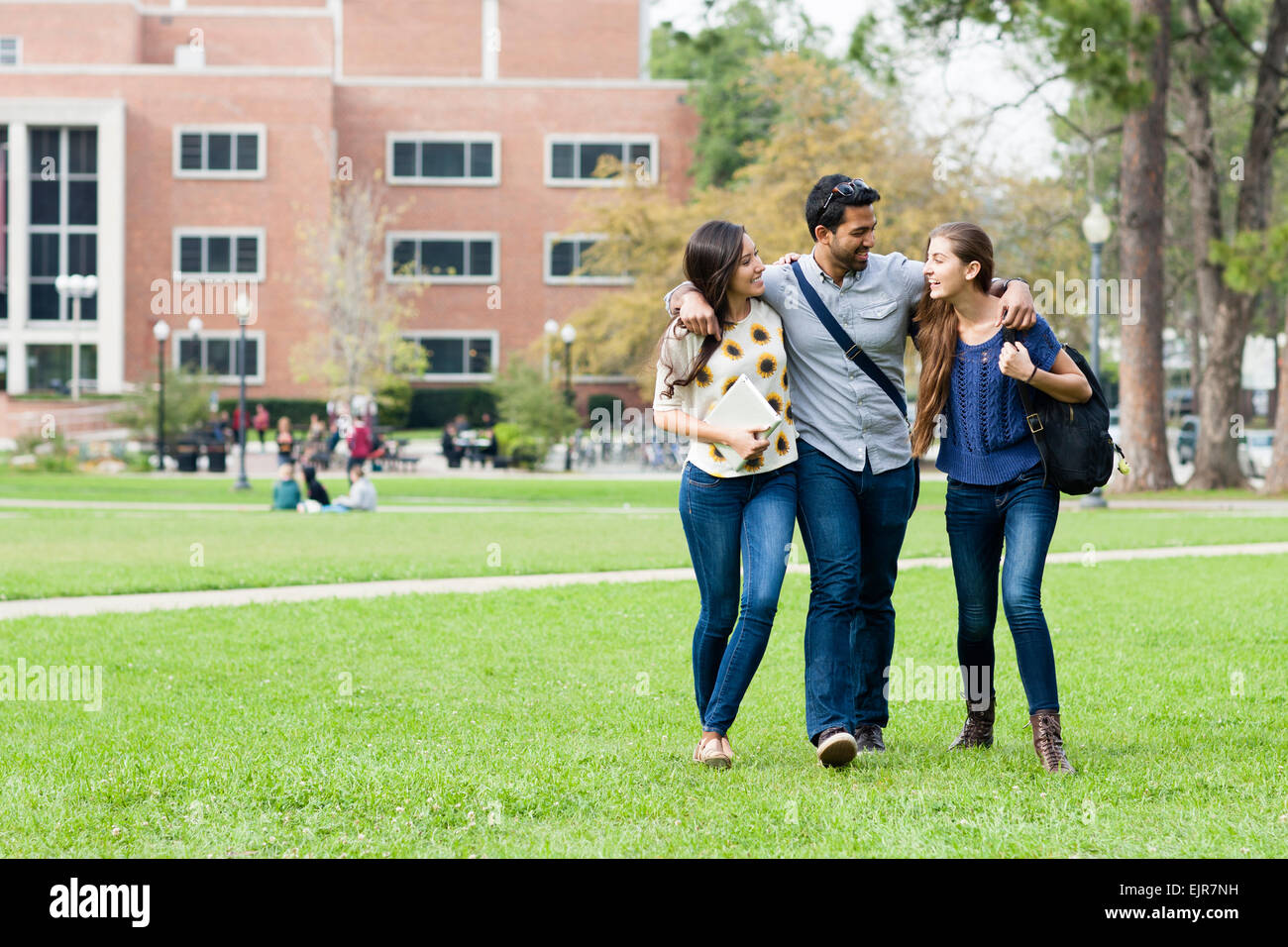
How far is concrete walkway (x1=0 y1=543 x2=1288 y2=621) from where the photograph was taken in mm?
10594

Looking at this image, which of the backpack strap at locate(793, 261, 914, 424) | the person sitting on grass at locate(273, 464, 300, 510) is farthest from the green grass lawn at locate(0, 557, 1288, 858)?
the person sitting on grass at locate(273, 464, 300, 510)

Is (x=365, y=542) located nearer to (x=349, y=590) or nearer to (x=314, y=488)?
(x=349, y=590)

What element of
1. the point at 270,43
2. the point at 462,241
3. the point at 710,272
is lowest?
the point at 710,272

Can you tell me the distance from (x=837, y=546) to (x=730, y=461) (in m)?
0.50

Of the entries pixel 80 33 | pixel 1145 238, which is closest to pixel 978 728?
pixel 1145 238

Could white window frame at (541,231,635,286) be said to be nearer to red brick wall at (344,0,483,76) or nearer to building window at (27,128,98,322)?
red brick wall at (344,0,483,76)

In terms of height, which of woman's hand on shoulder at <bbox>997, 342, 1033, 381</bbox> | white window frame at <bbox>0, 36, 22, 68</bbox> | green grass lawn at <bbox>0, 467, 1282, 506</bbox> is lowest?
green grass lawn at <bbox>0, 467, 1282, 506</bbox>

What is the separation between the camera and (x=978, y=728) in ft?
18.7

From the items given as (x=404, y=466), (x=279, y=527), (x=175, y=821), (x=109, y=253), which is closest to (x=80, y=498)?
(x=279, y=527)

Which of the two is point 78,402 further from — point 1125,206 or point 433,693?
point 433,693

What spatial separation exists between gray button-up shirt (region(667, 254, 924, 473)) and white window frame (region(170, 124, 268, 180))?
4819 cm

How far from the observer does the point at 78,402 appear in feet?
148

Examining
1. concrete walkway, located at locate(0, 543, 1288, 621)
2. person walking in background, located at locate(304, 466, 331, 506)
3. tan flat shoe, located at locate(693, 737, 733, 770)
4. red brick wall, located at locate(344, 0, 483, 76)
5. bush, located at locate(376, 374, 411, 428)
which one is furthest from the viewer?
red brick wall, located at locate(344, 0, 483, 76)

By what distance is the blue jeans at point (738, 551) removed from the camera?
5262mm
